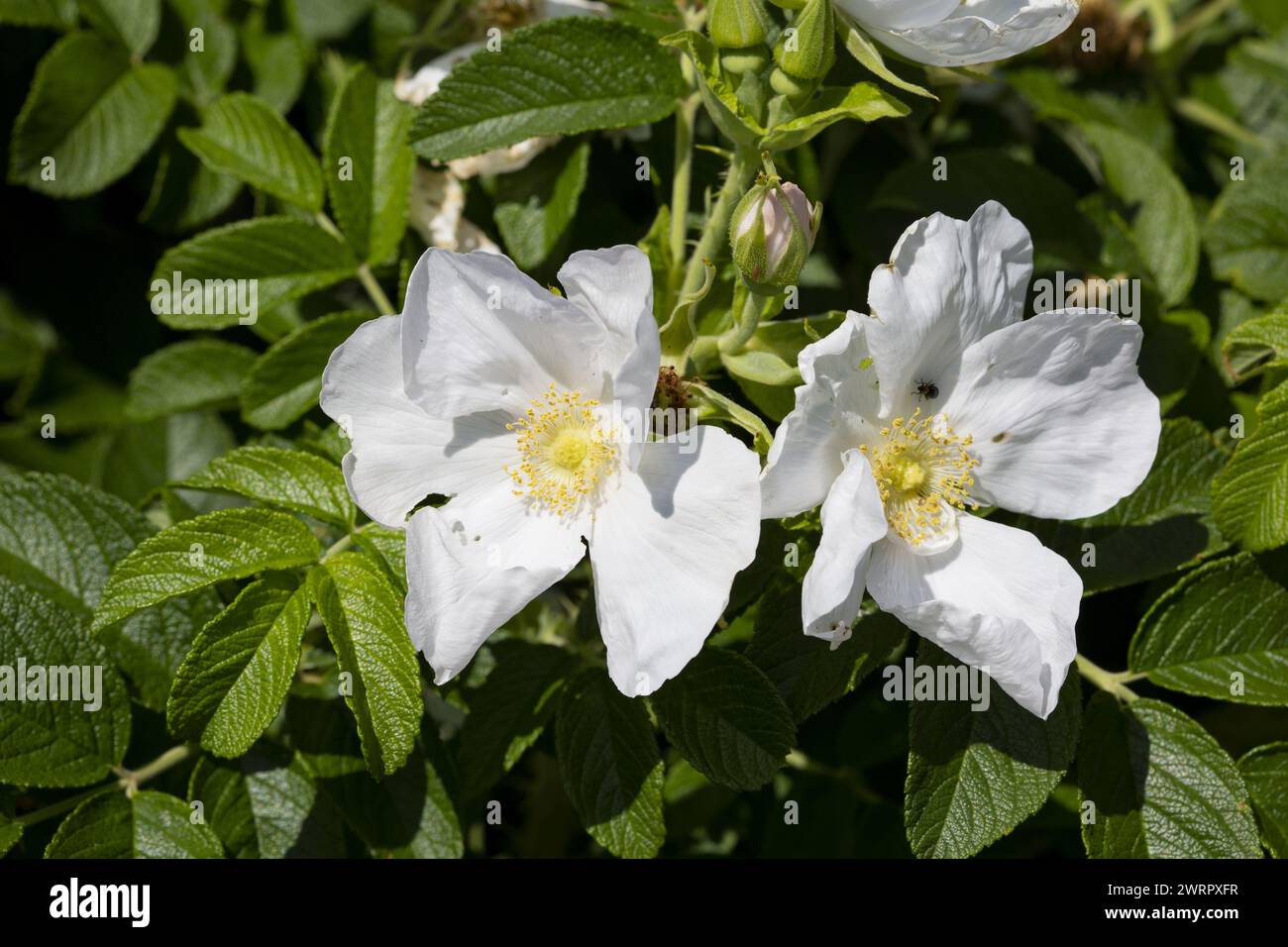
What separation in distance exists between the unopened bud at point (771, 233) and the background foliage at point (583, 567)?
0.14 meters

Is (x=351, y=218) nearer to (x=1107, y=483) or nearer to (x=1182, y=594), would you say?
(x=1107, y=483)

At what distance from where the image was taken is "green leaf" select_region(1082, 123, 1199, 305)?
230 cm

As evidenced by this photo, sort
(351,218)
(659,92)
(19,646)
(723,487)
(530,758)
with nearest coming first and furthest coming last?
(723,487) < (19,646) < (659,92) < (351,218) < (530,758)

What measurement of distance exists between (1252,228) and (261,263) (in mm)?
1941

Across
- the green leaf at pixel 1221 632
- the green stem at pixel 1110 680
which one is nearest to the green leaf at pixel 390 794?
the green stem at pixel 1110 680

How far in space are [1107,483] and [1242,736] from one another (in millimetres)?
842

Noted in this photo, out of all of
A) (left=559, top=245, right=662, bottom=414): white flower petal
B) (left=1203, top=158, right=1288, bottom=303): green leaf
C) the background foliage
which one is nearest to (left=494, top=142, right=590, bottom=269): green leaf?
the background foliage

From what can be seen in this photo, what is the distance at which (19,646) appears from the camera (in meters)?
1.87

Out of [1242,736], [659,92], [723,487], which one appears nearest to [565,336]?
[723,487]

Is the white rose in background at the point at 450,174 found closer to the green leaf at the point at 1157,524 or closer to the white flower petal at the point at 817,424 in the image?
the white flower petal at the point at 817,424

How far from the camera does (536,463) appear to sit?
1788mm

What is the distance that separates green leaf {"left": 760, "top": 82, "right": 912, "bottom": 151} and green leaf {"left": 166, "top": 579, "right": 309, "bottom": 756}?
97 cm

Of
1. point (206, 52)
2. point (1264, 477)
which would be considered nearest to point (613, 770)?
point (1264, 477)

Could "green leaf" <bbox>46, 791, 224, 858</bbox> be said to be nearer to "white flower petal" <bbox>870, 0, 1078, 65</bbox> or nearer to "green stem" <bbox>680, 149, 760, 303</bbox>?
"green stem" <bbox>680, 149, 760, 303</bbox>
